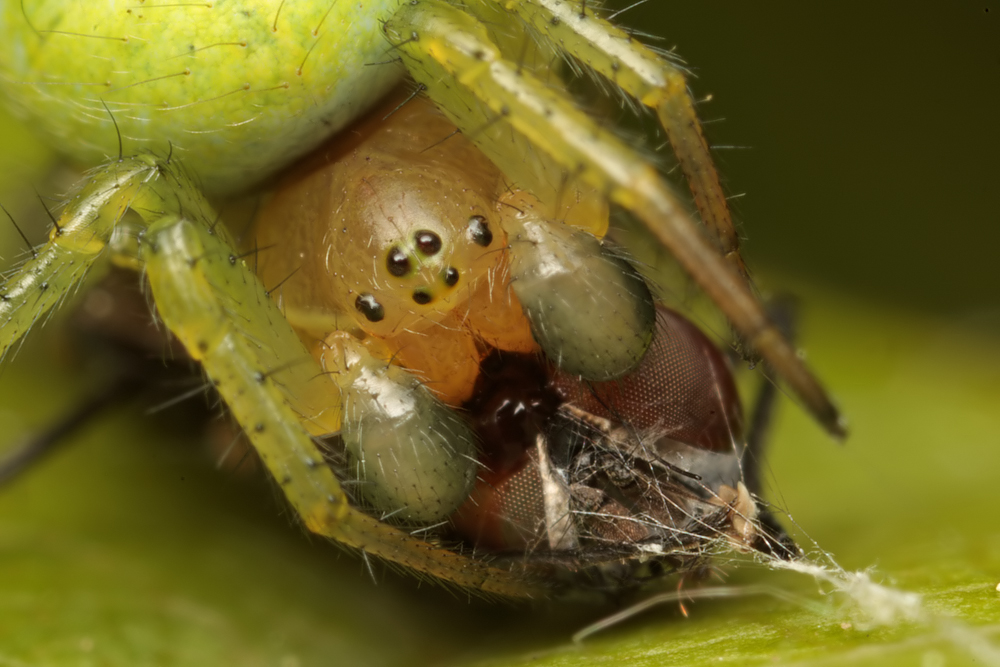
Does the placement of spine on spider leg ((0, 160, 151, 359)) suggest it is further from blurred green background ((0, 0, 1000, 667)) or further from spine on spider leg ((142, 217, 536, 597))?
blurred green background ((0, 0, 1000, 667))

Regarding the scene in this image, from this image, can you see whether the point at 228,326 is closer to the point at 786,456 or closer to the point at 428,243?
the point at 428,243

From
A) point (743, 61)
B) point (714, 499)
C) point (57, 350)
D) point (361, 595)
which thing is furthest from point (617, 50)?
point (57, 350)

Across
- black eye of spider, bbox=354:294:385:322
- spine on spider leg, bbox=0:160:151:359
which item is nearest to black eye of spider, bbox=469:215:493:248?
black eye of spider, bbox=354:294:385:322

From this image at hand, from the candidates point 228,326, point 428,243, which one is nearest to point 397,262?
point 428,243

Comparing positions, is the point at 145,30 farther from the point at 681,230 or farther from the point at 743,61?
the point at 743,61

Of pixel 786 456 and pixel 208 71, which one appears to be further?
pixel 786 456

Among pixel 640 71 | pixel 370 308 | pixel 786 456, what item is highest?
pixel 640 71

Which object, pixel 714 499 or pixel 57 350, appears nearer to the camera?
pixel 714 499
